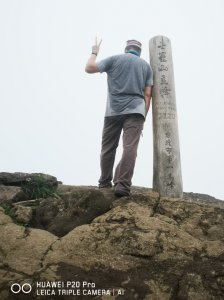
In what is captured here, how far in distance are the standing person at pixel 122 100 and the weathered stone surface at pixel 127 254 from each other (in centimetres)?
116

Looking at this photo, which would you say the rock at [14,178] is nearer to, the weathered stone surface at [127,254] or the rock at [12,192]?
the rock at [12,192]

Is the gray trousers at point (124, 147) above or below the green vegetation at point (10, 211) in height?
above

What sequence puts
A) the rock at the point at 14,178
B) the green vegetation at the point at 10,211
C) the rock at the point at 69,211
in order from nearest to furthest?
the rock at the point at 69,211 → the green vegetation at the point at 10,211 → the rock at the point at 14,178

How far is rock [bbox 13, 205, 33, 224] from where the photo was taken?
4418 millimetres

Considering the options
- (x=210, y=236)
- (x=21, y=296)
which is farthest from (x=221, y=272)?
(x=21, y=296)

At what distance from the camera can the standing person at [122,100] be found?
533 centimetres

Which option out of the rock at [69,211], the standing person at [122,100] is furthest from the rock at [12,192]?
the standing person at [122,100]

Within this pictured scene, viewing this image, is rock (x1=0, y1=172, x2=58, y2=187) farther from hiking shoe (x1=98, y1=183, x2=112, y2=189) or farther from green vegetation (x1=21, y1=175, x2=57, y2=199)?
hiking shoe (x1=98, y1=183, x2=112, y2=189)

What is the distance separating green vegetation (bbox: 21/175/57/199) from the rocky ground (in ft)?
3.88

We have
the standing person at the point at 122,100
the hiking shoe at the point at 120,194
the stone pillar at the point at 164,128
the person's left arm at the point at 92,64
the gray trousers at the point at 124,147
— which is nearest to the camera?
the hiking shoe at the point at 120,194

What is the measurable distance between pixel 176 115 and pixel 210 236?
2.82 m

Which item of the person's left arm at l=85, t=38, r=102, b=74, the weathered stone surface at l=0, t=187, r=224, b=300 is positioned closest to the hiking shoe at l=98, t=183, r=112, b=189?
the weathered stone surface at l=0, t=187, r=224, b=300

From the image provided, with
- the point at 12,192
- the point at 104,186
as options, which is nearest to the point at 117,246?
the point at 104,186

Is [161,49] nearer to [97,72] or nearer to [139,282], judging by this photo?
[97,72]
